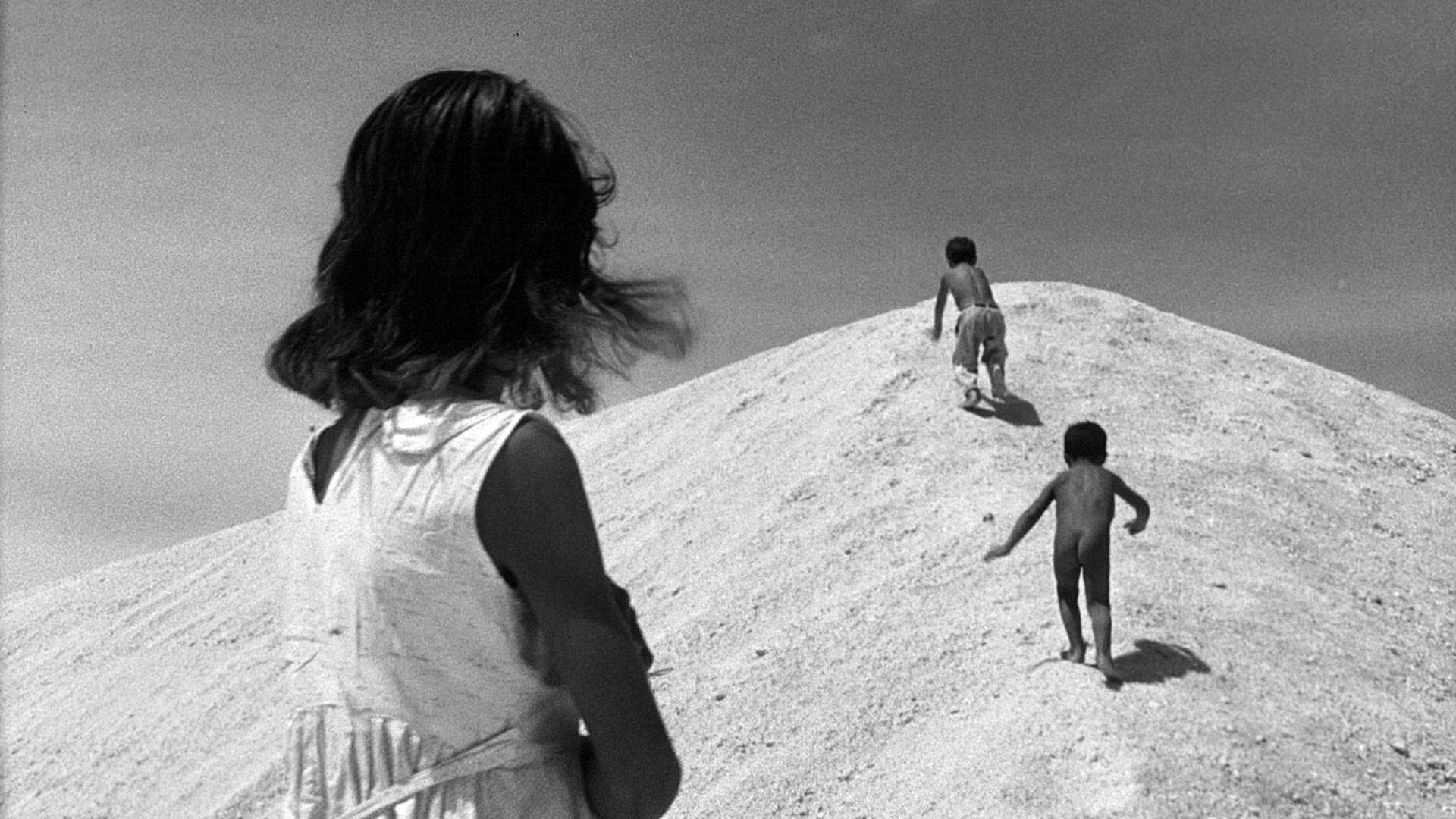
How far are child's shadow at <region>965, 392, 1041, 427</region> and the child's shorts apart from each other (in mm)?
490

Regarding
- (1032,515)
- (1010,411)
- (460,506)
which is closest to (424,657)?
(460,506)

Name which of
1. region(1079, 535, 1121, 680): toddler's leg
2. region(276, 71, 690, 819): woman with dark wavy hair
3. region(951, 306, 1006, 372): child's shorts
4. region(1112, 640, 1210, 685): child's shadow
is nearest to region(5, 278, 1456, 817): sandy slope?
region(1112, 640, 1210, 685): child's shadow

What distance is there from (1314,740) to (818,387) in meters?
8.02

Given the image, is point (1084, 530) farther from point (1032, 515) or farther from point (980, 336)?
point (980, 336)

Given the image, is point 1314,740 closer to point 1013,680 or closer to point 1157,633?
point 1157,633

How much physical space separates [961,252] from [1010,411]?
1.62 m

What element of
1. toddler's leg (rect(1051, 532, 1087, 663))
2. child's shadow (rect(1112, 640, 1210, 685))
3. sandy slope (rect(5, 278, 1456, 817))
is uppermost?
toddler's leg (rect(1051, 532, 1087, 663))

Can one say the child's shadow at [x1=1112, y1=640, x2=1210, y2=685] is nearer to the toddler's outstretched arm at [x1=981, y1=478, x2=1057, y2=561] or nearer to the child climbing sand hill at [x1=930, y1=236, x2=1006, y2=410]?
the toddler's outstretched arm at [x1=981, y1=478, x2=1057, y2=561]

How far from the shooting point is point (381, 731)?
1623 mm

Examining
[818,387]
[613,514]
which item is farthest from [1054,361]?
[613,514]

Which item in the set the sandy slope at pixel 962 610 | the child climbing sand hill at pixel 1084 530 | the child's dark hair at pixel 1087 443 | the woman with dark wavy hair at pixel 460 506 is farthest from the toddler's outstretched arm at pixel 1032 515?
the woman with dark wavy hair at pixel 460 506

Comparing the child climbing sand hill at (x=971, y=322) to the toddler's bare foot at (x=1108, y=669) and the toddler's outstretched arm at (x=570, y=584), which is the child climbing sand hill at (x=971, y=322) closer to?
the toddler's bare foot at (x=1108, y=669)

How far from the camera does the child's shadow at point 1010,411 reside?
1192 cm

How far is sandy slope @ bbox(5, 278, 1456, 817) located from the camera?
23.3ft
